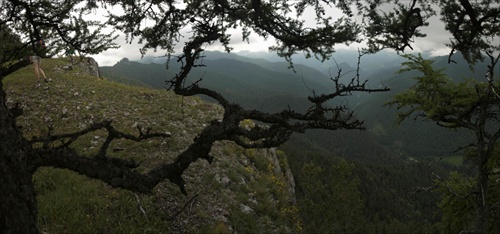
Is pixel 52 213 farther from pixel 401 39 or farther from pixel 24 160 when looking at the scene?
pixel 401 39

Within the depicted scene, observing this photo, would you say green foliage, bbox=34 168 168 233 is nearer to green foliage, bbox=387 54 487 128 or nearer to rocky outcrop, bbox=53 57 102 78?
green foliage, bbox=387 54 487 128

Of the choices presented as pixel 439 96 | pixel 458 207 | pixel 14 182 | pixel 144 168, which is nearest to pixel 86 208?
pixel 144 168

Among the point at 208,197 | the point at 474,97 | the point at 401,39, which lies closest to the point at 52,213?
the point at 208,197

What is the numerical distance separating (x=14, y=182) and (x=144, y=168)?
778 centimetres

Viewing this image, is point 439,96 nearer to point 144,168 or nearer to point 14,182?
point 144,168

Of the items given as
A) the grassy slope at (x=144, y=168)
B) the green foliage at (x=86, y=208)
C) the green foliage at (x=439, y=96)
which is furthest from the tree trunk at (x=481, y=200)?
the green foliage at (x=86, y=208)

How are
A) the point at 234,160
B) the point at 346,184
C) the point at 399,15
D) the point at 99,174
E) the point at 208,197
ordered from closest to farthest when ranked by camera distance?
the point at 99,174 → the point at 399,15 → the point at 208,197 → the point at 234,160 → the point at 346,184

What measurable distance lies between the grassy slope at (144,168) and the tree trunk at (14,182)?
341 millimetres

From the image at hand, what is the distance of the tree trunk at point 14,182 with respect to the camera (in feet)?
8.64

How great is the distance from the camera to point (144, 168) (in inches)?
406

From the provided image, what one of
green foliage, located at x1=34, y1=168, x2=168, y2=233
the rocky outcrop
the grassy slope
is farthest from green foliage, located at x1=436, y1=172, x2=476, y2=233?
the rocky outcrop

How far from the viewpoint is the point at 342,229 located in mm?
39000

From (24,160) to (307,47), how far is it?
4.44 meters

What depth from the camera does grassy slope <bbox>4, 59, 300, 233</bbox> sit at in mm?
8000
